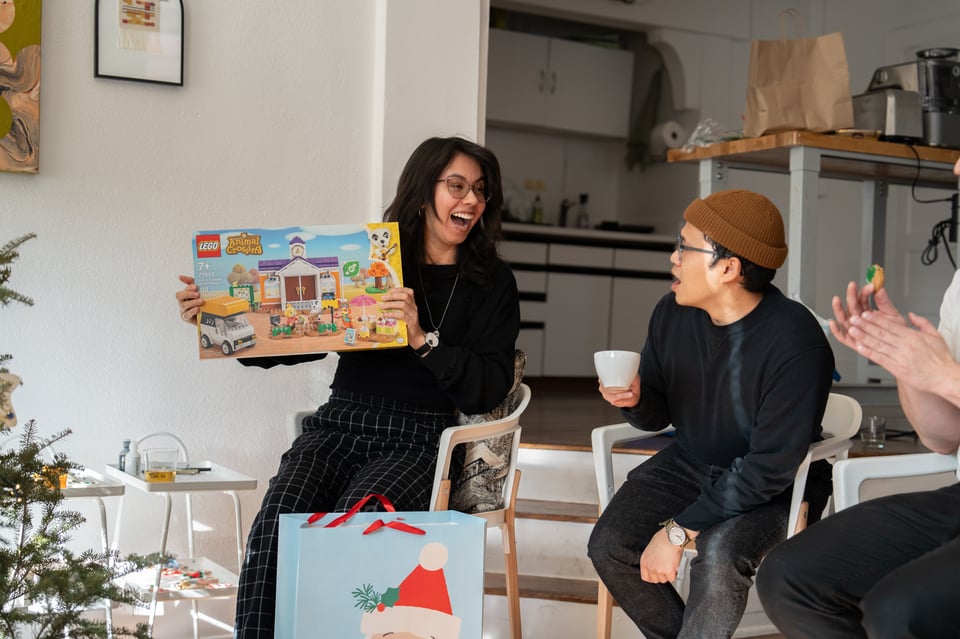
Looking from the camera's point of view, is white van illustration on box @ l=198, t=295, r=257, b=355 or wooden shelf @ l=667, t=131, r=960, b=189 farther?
wooden shelf @ l=667, t=131, r=960, b=189

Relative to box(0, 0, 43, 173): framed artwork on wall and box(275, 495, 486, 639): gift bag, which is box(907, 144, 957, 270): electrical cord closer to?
box(275, 495, 486, 639): gift bag

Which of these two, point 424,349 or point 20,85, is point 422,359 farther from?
point 20,85

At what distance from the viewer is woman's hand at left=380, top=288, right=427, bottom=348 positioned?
2338 millimetres

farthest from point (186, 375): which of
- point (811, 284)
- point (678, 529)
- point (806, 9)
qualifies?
point (806, 9)

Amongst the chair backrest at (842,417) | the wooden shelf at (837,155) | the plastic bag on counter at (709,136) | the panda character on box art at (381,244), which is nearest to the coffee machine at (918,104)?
the wooden shelf at (837,155)

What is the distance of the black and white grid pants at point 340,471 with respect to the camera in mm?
2121

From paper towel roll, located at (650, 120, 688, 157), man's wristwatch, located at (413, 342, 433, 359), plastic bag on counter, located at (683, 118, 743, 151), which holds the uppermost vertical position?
paper towel roll, located at (650, 120, 688, 157)

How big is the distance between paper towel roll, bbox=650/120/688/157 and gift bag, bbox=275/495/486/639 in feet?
15.7

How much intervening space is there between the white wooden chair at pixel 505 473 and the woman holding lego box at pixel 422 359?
42 millimetres

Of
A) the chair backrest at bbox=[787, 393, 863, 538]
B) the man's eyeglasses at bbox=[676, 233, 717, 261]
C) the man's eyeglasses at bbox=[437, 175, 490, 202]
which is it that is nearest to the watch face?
the chair backrest at bbox=[787, 393, 863, 538]

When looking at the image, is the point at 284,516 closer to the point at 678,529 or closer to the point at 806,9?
the point at 678,529

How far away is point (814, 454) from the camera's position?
2.15 meters

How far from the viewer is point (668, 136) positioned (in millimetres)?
6445

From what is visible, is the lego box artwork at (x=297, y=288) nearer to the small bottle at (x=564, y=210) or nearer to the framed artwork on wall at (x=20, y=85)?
the framed artwork on wall at (x=20, y=85)
